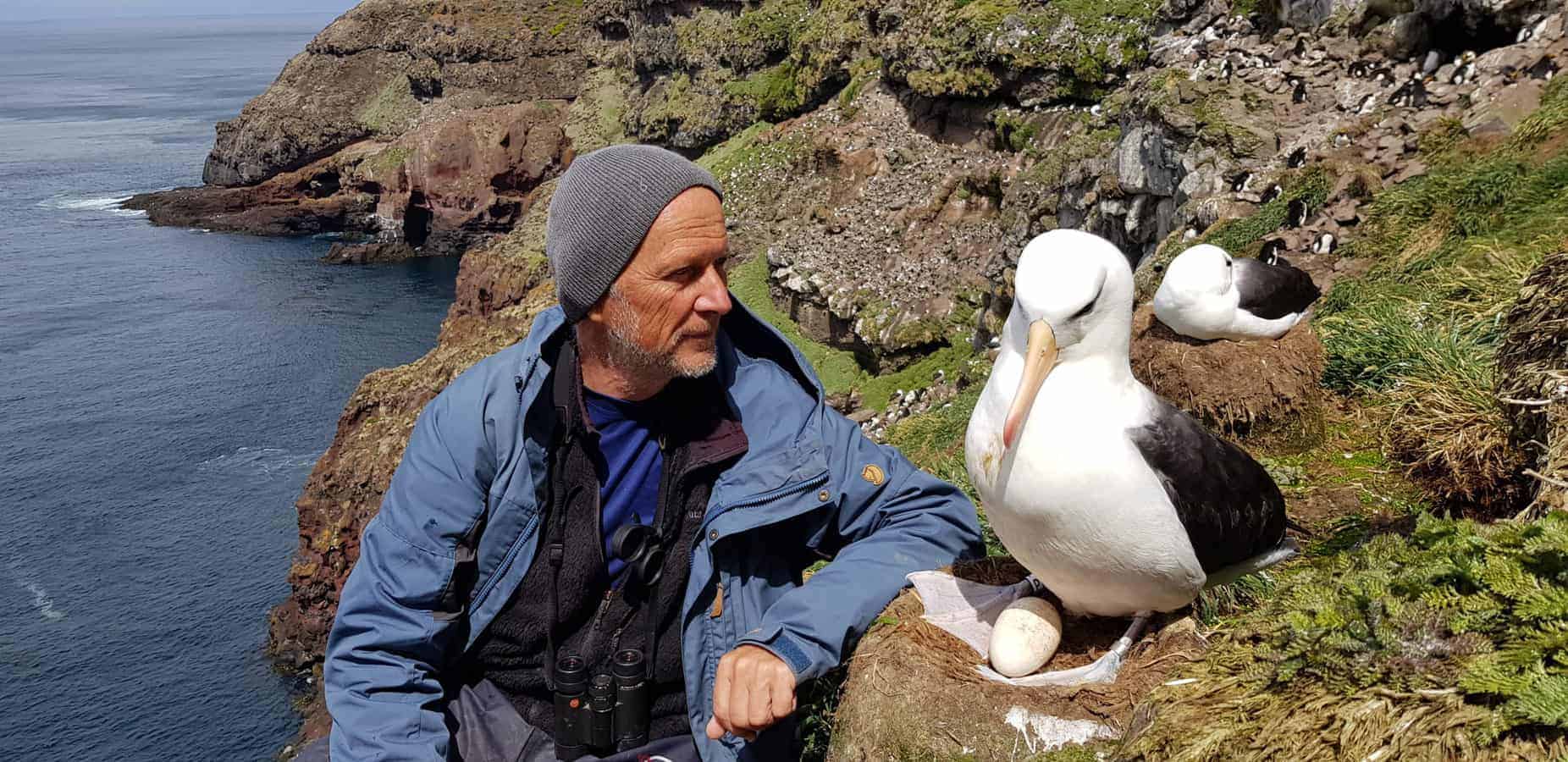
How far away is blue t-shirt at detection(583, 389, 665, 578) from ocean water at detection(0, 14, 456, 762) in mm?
23658

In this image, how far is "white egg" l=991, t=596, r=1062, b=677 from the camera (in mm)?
3414

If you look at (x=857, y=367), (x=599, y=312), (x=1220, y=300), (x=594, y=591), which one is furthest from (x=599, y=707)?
(x=857, y=367)

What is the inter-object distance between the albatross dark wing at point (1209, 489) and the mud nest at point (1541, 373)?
2.63 ft

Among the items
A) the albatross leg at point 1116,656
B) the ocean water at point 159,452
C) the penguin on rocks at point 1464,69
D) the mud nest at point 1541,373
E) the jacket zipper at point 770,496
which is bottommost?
the ocean water at point 159,452

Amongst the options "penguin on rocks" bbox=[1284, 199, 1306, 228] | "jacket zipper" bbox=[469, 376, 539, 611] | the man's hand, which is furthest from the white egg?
"penguin on rocks" bbox=[1284, 199, 1306, 228]

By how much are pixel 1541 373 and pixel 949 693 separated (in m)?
2.48

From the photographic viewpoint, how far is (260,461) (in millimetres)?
36594

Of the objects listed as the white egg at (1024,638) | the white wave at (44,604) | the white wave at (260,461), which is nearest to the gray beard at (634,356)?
the white egg at (1024,638)

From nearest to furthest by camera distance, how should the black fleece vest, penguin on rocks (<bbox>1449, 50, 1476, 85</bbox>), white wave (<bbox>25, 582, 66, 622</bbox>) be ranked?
the black fleece vest, penguin on rocks (<bbox>1449, 50, 1476, 85</bbox>), white wave (<bbox>25, 582, 66, 622</bbox>)

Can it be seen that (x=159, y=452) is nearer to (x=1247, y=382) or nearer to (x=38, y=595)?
(x=38, y=595)

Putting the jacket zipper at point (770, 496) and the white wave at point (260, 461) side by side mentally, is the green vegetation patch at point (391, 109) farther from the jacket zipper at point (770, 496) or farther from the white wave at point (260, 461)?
the jacket zipper at point (770, 496)

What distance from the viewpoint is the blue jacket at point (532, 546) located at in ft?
11.0

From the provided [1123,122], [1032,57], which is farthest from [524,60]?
[1123,122]

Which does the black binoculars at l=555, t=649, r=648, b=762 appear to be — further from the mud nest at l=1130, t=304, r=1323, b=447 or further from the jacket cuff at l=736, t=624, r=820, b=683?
the mud nest at l=1130, t=304, r=1323, b=447
